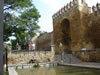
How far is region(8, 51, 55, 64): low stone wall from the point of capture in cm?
1927

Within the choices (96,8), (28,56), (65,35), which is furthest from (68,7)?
(28,56)

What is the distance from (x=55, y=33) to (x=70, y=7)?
251 inches

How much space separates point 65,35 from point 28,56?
35.7 ft

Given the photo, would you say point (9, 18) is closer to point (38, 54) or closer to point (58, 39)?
point (38, 54)

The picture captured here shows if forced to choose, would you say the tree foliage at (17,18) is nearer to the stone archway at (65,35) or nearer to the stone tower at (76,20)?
the stone tower at (76,20)

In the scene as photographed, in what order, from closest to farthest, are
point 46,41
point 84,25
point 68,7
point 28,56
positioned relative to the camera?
point 28,56
point 84,25
point 68,7
point 46,41

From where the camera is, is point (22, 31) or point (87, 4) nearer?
point (22, 31)

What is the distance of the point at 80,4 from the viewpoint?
947 inches

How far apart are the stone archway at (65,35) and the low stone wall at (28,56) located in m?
7.47

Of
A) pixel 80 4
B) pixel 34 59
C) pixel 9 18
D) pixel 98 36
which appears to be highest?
pixel 80 4

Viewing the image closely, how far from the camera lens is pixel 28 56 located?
791 inches

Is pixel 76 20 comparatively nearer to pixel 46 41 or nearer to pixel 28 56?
pixel 28 56

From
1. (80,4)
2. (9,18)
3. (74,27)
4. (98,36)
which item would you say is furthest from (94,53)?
(9,18)

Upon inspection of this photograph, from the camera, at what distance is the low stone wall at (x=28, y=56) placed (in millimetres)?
19272
